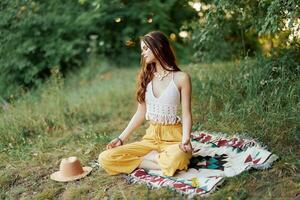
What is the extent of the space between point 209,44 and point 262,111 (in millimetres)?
2534

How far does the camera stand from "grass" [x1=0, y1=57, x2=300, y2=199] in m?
4.15

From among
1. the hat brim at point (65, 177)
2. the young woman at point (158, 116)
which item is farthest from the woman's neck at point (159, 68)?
the hat brim at point (65, 177)

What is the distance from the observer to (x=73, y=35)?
1054cm

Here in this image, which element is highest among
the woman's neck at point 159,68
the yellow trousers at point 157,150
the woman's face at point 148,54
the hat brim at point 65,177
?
the woman's face at point 148,54

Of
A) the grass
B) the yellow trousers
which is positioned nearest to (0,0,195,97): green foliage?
the grass

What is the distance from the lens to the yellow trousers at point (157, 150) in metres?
4.35

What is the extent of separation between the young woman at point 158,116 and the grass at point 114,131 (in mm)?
243

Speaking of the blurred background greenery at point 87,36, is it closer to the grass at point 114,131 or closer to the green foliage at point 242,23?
the green foliage at point 242,23

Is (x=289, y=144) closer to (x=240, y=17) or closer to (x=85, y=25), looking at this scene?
(x=240, y=17)

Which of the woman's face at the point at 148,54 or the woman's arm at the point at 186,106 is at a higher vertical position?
the woman's face at the point at 148,54

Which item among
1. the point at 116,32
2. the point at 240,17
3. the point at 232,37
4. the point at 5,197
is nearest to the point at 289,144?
the point at 240,17

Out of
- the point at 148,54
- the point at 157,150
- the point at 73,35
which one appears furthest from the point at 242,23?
the point at 73,35

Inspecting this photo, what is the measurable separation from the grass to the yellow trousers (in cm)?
16

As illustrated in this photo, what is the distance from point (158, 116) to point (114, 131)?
1.52 meters
